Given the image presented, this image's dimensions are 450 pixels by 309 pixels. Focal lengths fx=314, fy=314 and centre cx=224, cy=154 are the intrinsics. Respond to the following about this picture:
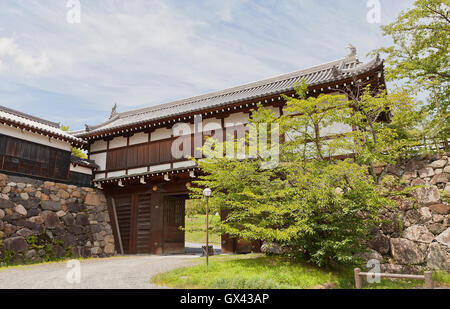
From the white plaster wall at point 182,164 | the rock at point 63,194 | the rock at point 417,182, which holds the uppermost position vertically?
the white plaster wall at point 182,164

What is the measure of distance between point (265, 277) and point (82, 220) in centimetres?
1248

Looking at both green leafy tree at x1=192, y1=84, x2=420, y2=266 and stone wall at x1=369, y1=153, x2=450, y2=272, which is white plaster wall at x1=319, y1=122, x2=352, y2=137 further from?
stone wall at x1=369, y1=153, x2=450, y2=272

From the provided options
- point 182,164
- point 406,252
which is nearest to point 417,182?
point 406,252

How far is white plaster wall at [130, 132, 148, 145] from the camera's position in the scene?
697 inches

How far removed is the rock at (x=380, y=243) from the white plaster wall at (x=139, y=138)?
12.2 m

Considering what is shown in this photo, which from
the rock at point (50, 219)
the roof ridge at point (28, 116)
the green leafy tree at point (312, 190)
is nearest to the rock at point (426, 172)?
the green leafy tree at point (312, 190)

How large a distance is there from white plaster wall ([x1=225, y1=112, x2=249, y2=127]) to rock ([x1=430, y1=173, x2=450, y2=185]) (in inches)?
313

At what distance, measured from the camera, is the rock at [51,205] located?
1543 cm

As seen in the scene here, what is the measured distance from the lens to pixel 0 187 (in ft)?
44.9

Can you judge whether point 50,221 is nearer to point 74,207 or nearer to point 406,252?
point 74,207

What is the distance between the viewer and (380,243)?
11438 mm

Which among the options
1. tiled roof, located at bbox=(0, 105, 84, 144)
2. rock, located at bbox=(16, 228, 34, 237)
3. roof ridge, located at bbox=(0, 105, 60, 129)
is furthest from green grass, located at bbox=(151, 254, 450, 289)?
roof ridge, located at bbox=(0, 105, 60, 129)

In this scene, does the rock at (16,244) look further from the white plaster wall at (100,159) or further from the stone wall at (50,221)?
the white plaster wall at (100,159)
